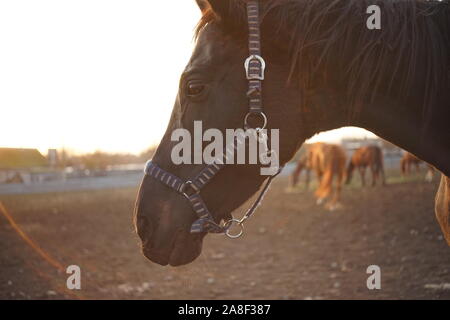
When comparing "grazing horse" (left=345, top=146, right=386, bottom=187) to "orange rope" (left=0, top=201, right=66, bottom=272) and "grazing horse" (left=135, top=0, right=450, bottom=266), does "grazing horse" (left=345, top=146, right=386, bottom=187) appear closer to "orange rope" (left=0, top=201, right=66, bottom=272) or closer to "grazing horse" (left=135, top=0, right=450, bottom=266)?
"orange rope" (left=0, top=201, right=66, bottom=272)

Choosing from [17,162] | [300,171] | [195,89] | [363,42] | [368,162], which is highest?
[363,42]

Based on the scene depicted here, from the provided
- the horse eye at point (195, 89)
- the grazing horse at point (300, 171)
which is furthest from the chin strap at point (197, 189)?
the grazing horse at point (300, 171)

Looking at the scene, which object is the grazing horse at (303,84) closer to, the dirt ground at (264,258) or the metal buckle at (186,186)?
the metal buckle at (186,186)

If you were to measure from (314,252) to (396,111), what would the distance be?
7.14 metres

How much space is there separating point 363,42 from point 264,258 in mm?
7078

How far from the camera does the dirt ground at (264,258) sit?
657 cm

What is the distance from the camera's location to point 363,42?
2.20m

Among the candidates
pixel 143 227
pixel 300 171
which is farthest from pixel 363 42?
pixel 300 171

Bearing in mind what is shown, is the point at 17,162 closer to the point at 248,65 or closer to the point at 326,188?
the point at 326,188

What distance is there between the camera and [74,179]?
70.7 feet

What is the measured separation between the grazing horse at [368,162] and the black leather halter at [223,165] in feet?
60.9

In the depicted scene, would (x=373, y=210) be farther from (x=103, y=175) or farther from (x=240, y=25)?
(x=103, y=175)

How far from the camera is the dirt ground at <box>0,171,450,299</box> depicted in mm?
6568
